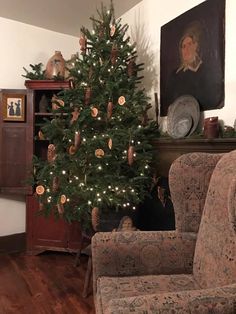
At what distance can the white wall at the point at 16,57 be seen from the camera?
330 centimetres

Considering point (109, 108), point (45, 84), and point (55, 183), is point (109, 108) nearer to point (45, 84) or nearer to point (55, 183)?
point (55, 183)

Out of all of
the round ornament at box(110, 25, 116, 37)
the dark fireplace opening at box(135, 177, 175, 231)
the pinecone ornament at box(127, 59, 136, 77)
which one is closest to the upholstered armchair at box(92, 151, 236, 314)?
the dark fireplace opening at box(135, 177, 175, 231)

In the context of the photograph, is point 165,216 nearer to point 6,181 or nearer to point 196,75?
point 196,75

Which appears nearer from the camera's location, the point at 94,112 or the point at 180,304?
the point at 180,304

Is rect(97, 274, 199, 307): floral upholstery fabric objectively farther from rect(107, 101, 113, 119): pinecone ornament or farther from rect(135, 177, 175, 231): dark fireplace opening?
rect(107, 101, 113, 119): pinecone ornament

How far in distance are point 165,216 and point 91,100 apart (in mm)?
1157

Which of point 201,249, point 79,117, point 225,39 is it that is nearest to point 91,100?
point 79,117

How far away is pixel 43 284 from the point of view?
2.49 metres

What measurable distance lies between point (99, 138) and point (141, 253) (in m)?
1.10

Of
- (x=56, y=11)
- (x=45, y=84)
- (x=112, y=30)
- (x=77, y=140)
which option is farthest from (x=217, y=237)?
(x=56, y=11)

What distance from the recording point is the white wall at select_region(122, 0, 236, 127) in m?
2.09

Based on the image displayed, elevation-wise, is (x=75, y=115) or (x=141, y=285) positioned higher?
(x=75, y=115)

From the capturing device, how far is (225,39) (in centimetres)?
212

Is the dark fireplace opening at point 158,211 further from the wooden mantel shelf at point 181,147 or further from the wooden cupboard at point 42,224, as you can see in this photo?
the wooden cupboard at point 42,224
